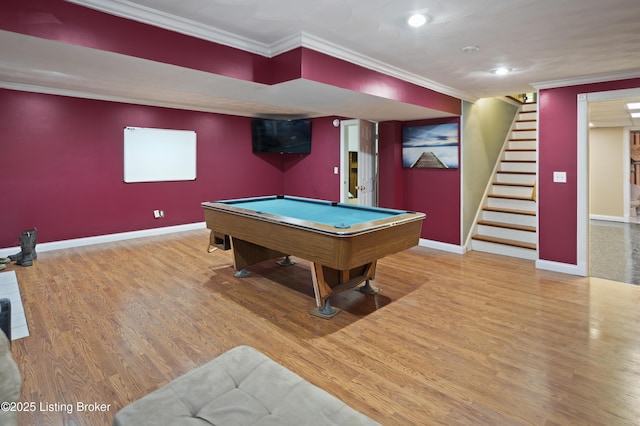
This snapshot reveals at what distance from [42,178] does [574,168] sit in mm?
7061

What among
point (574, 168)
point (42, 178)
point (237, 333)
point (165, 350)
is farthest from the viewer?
point (42, 178)

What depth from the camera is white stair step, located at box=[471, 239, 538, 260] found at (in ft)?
16.4

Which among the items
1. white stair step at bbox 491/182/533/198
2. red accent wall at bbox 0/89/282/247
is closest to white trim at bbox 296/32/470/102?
white stair step at bbox 491/182/533/198

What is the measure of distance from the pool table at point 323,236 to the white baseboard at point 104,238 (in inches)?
95.1

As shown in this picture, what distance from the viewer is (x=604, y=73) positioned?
4.01 m

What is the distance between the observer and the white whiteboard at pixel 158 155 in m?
→ 6.04

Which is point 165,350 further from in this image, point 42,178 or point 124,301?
point 42,178

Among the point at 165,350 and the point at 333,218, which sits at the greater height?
the point at 333,218

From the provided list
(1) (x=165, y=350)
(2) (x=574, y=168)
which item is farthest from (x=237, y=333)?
(2) (x=574, y=168)

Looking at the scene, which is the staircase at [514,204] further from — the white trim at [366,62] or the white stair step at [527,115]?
the white trim at [366,62]

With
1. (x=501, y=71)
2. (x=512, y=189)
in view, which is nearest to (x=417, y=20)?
(x=501, y=71)

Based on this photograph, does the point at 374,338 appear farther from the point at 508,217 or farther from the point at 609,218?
the point at 609,218

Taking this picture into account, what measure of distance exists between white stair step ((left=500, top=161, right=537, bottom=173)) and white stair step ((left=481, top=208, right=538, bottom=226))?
3.10 feet

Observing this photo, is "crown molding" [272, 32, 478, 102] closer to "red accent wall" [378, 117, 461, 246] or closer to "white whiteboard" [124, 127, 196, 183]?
"red accent wall" [378, 117, 461, 246]
